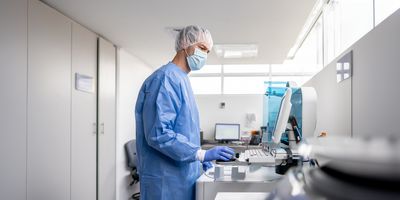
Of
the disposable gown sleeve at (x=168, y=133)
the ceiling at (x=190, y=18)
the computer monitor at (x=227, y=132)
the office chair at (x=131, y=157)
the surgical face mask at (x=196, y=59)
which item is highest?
the ceiling at (x=190, y=18)

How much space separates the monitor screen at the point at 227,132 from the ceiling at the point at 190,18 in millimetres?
1906

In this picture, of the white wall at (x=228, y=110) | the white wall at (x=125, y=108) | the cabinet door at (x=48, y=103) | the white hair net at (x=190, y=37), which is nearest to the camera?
the white hair net at (x=190, y=37)

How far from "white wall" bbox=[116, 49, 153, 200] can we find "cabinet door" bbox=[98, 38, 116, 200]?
0.22 m

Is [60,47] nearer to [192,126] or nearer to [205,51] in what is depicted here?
[205,51]

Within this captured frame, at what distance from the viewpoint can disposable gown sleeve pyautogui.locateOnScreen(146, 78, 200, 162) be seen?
145cm

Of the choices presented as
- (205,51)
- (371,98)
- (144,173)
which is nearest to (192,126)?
(144,173)

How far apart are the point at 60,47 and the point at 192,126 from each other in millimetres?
1473

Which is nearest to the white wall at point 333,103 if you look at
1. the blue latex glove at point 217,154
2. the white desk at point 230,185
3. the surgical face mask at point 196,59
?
the white desk at point 230,185

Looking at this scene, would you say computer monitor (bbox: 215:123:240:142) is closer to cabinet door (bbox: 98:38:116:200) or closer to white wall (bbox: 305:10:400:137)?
cabinet door (bbox: 98:38:116:200)

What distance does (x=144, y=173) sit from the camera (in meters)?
1.58

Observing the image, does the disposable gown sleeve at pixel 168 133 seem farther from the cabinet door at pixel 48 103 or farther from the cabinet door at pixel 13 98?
the cabinet door at pixel 48 103

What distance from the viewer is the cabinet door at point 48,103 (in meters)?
2.11

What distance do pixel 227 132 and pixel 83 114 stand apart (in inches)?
112

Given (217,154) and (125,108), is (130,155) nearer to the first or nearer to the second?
(125,108)
